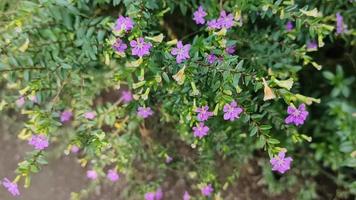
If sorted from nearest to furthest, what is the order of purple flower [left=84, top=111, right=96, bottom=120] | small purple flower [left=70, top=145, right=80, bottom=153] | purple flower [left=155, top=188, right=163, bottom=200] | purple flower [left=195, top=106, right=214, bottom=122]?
purple flower [left=195, top=106, right=214, bottom=122], purple flower [left=84, top=111, right=96, bottom=120], small purple flower [left=70, top=145, right=80, bottom=153], purple flower [left=155, top=188, right=163, bottom=200]

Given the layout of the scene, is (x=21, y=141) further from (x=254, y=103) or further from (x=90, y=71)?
(x=254, y=103)

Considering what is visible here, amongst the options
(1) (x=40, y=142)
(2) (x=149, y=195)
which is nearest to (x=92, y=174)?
(2) (x=149, y=195)

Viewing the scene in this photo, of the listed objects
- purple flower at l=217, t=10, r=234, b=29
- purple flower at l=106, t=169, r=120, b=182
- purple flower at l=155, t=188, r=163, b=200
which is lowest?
purple flower at l=155, t=188, r=163, b=200

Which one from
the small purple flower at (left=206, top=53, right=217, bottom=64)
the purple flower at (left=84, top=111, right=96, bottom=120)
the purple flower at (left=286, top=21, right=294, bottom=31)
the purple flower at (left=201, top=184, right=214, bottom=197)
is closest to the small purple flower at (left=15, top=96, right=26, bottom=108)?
the purple flower at (left=84, top=111, right=96, bottom=120)

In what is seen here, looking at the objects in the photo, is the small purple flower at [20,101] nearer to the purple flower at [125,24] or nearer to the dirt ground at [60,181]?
the dirt ground at [60,181]

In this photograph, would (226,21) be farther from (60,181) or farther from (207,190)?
(60,181)

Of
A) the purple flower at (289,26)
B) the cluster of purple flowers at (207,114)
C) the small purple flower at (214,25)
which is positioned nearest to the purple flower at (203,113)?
the cluster of purple flowers at (207,114)

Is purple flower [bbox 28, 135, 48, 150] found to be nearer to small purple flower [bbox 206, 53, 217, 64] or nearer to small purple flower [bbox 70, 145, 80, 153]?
small purple flower [bbox 70, 145, 80, 153]
